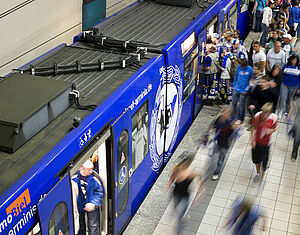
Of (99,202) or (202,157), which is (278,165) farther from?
(99,202)

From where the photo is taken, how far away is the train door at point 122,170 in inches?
255

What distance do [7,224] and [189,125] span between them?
6.88m

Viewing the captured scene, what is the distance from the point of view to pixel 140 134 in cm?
742

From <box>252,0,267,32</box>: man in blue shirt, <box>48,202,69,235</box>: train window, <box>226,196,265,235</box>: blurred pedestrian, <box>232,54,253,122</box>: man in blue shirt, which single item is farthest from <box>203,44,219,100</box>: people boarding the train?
<box>48,202,69,235</box>: train window

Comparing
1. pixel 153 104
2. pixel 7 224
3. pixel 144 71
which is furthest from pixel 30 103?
pixel 153 104

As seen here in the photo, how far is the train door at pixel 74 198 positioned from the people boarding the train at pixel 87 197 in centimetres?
2

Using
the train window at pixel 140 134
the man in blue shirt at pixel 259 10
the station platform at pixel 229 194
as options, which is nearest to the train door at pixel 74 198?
the train window at pixel 140 134

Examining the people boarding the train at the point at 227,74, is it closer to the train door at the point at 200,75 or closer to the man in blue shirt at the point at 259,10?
the train door at the point at 200,75

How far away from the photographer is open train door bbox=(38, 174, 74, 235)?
4777 mm

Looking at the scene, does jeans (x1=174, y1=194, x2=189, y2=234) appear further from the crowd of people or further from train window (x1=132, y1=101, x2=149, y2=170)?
train window (x1=132, y1=101, x2=149, y2=170)

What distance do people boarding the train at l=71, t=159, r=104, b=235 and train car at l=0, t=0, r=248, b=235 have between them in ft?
0.50

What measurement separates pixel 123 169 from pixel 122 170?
0.05 meters

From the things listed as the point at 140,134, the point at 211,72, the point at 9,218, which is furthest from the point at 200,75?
the point at 9,218

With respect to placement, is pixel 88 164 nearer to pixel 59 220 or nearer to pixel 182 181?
pixel 59 220
